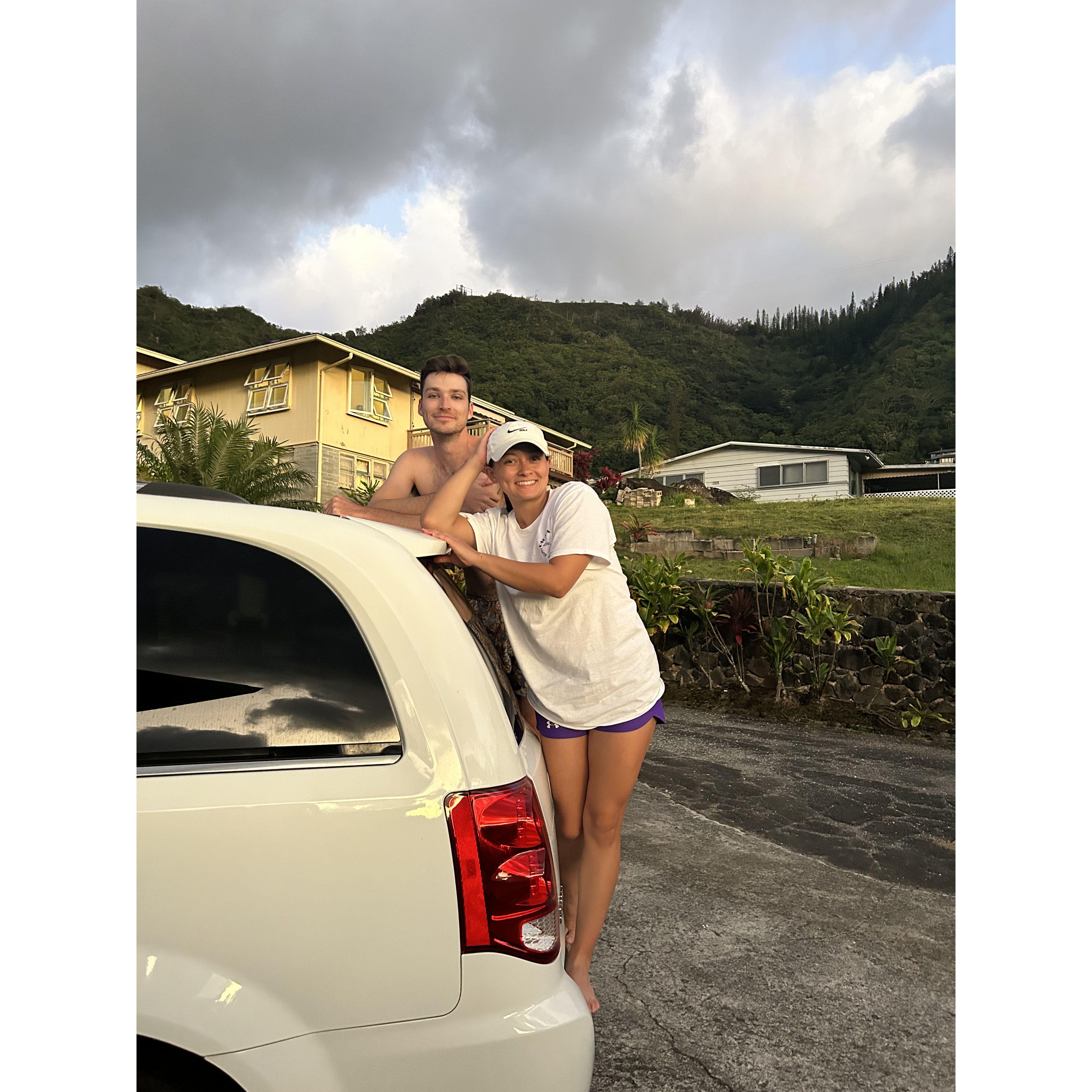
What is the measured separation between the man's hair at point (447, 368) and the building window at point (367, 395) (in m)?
Result: 23.9

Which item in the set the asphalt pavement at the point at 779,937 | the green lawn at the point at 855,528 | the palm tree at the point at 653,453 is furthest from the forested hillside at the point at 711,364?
the asphalt pavement at the point at 779,937

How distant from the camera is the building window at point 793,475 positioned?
33375 mm

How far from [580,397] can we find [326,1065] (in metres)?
54.9

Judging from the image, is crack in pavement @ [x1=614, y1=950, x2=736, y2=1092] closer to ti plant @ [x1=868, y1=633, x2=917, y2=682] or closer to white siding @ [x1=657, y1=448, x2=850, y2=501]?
ti plant @ [x1=868, y1=633, x2=917, y2=682]

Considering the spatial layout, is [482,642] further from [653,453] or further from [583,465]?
[653,453]

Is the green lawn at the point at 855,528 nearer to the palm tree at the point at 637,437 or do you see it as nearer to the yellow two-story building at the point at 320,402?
the yellow two-story building at the point at 320,402

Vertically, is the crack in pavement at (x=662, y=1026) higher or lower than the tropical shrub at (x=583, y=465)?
lower

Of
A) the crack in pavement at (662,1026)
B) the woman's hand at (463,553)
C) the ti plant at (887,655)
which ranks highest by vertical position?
the woman's hand at (463,553)

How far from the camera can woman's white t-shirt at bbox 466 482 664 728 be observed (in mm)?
2285

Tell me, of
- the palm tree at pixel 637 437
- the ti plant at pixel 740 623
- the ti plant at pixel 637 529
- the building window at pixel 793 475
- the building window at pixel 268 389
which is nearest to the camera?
the ti plant at pixel 740 623

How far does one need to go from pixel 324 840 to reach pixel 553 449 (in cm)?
2432

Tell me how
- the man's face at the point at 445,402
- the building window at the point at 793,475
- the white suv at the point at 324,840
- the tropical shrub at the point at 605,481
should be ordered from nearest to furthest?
the white suv at the point at 324,840, the man's face at the point at 445,402, the tropical shrub at the point at 605,481, the building window at the point at 793,475

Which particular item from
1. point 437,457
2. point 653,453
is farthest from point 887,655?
point 653,453

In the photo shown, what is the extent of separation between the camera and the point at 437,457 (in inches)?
119
